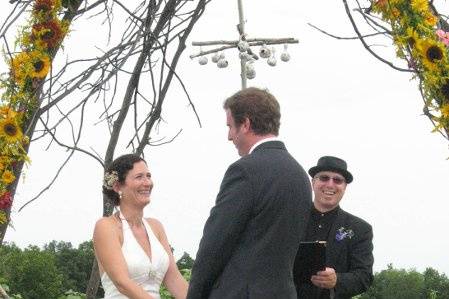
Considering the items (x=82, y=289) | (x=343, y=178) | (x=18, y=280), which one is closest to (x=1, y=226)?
(x=343, y=178)

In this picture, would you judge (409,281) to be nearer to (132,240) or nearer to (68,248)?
(68,248)

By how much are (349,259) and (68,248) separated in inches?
1528

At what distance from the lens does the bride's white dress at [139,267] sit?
4.60 m

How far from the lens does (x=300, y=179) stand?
3.58 m

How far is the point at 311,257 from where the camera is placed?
4184 millimetres

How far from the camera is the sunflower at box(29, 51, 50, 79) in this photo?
15.5 ft

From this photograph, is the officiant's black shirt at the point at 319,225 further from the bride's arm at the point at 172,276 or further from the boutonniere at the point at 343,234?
the bride's arm at the point at 172,276

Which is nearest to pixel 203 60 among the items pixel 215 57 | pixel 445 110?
pixel 215 57

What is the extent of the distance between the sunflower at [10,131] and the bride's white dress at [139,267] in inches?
22.1

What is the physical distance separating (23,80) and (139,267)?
0.96 metres

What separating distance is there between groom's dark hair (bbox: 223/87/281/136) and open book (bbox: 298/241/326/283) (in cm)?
71

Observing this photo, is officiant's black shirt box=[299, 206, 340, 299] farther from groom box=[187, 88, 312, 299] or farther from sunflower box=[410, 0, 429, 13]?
groom box=[187, 88, 312, 299]

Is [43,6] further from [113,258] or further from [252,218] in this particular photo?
[252,218]

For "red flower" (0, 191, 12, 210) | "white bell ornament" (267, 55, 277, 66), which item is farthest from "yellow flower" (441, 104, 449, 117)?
"white bell ornament" (267, 55, 277, 66)
